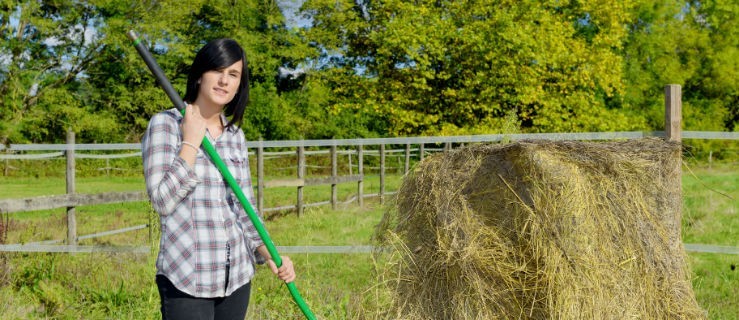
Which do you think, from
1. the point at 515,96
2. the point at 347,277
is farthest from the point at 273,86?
the point at 347,277

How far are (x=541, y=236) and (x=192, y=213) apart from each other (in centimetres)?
185

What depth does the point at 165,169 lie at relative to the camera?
1.98m

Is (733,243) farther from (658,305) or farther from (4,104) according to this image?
(4,104)

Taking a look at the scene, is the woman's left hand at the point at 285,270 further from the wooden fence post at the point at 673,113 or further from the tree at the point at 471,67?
the tree at the point at 471,67

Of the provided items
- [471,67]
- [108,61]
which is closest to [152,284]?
[471,67]

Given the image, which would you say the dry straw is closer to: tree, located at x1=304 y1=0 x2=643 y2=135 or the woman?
the woman

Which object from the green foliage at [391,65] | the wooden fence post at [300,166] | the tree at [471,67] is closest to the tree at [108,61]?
the green foliage at [391,65]

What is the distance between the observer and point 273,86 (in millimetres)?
21750

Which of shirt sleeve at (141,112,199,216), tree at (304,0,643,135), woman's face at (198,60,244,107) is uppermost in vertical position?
tree at (304,0,643,135)

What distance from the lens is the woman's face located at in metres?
2.12

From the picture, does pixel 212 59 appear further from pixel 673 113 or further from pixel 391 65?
pixel 391 65

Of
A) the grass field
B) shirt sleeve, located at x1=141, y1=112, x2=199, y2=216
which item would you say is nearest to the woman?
shirt sleeve, located at x1=141, y1=112, x2=199, y2=216

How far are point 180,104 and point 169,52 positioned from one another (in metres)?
18.3

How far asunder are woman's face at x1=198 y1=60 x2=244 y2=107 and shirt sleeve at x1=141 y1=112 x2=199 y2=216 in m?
0.14
